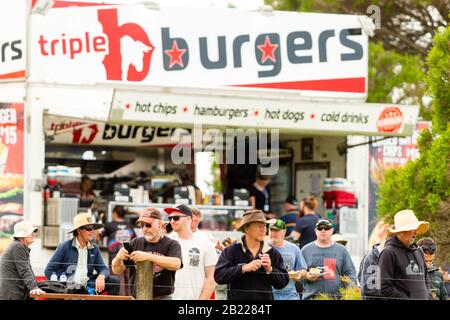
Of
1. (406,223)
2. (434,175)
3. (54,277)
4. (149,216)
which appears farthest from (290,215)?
(149,216)

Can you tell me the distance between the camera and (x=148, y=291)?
1206 cm

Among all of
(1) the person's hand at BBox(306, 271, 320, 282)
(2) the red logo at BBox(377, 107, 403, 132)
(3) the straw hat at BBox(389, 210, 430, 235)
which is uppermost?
(2) the red logo at BBox(377, 107, 403, 132)

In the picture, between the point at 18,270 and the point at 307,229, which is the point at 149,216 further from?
the point at 307,229

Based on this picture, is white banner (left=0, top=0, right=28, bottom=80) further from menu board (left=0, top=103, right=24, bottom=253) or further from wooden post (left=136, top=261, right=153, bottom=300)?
wooden post (left=136, top=261, right=153, bottom=300)

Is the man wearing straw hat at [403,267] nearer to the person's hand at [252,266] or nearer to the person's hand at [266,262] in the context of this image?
the person's hand at [266,262]

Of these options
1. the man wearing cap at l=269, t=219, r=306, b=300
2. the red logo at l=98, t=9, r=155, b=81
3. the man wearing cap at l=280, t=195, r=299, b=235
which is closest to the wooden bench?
the man wearing cap at l=269, t=219, r=306, b=300

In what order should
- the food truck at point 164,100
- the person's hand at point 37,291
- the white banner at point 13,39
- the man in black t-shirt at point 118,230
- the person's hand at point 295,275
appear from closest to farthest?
the person's hand at point 37,291, the person's hand at point 295,275, the man in black t-shirt at point 118,230, the food truck at point 164,100, the white banner at point 13,39

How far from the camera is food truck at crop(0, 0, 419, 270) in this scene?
2219cm

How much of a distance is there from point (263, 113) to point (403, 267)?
1101 centimetres

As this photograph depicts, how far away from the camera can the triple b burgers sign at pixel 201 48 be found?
2292cm

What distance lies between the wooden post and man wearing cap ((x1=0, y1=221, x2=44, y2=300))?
1129 mm

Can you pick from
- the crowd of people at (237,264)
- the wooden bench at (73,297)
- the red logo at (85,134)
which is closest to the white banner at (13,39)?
the red logo at (85,134)

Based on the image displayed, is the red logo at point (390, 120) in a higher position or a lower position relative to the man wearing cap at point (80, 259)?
higher

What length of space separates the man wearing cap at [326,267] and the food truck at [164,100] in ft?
25.4
